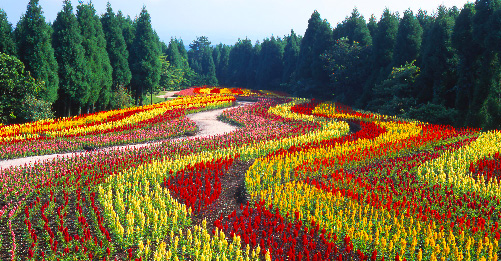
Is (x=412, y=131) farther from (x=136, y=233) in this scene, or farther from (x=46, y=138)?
(x=46, y=138)

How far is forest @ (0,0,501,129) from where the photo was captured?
66.4ft

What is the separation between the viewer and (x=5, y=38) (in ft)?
71.4

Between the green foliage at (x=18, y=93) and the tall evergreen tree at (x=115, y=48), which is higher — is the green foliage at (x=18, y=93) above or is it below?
below

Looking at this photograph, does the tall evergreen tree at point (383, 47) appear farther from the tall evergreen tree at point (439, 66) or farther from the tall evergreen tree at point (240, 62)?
the tall evergreen tree at point (240, 62)

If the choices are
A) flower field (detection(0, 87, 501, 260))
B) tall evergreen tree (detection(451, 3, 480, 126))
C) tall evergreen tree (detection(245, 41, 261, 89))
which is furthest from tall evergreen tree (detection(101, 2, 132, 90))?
tall evergreen tree (detection(245, 41, 261, 89))

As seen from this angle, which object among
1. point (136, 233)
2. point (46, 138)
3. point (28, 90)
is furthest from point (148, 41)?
point (136, 233)

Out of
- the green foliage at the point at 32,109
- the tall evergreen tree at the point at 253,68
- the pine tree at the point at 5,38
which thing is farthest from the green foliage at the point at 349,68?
the tall evergreen tree at the point at 253,68

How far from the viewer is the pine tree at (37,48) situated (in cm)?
2198

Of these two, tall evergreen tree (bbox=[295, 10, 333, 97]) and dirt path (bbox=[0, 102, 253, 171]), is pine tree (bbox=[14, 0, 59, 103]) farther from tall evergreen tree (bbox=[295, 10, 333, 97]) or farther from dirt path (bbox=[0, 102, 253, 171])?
tall evergreen tree (bbox=[295, 10, 333, 97])

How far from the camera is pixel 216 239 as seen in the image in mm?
6824

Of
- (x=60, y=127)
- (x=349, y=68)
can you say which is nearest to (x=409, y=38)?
(x=349, y=68)

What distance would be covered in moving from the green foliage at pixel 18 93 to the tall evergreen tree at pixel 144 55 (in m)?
12.1

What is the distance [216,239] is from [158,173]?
4.51 m

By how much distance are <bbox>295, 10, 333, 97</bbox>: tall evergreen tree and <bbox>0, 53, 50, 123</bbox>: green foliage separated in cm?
2800
